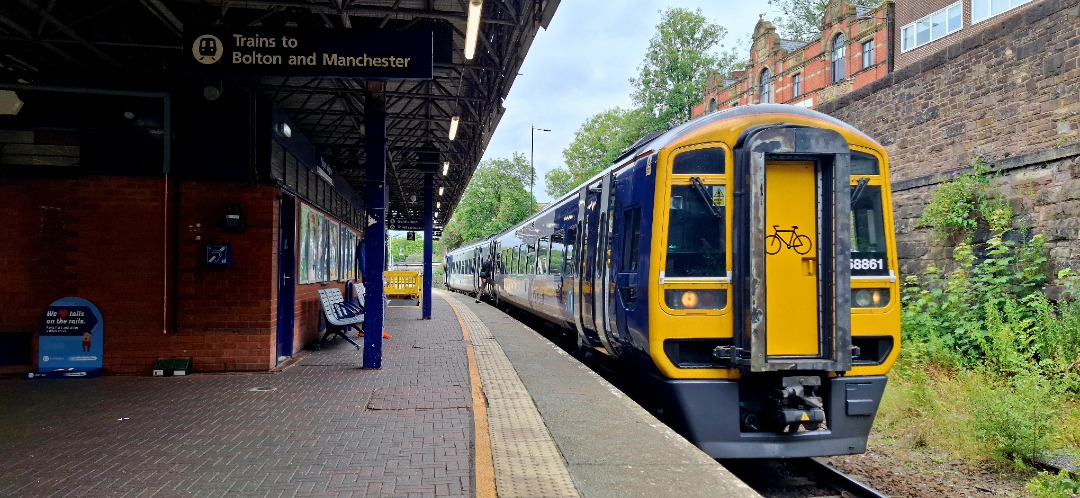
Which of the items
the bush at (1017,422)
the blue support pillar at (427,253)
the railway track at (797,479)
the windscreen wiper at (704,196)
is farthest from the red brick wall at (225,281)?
the blue support pillar at (427,253)

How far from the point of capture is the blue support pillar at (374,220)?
893cm

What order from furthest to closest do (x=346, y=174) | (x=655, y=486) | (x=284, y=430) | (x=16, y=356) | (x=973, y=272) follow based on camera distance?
(x=346, y=174) → (x=973, y=272) → (x=16, y=356) → (x=284, y=430) → (x=655, y=486)

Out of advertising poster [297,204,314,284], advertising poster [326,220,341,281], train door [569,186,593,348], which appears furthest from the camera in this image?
advertising poster [326,220,341,281]

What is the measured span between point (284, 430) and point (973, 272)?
9501mm

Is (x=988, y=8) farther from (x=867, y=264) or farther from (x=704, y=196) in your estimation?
(x=704, y=196)

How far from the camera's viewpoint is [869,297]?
18.4 ft

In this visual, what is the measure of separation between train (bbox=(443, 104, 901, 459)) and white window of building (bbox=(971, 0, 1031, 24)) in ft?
63.8

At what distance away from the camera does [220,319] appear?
8.36 meters

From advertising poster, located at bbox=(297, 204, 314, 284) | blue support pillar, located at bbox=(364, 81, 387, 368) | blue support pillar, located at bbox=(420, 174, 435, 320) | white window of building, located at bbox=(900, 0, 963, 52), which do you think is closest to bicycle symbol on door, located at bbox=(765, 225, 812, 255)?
blue support pillar, located at bbox=(364, 81, 387, 368)

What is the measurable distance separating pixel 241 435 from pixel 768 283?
4134 mm

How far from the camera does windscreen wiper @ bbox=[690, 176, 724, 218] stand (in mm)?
5543

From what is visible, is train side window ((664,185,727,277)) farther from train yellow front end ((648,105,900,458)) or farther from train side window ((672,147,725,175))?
train side window ((672,147,725,175))

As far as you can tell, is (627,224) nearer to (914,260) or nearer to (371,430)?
(371,430)

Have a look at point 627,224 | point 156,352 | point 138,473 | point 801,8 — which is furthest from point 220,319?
point 801,8
